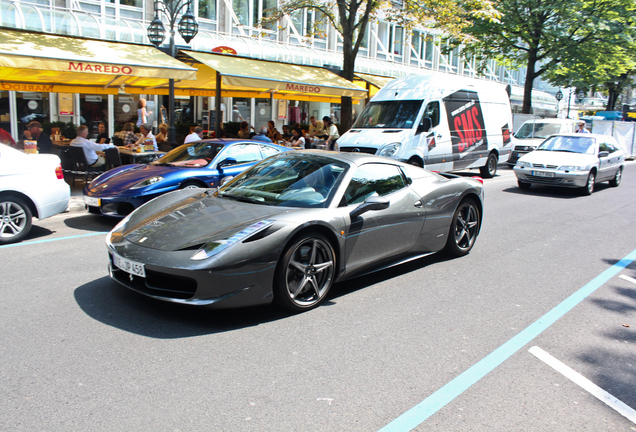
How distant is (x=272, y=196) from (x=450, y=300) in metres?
1.97

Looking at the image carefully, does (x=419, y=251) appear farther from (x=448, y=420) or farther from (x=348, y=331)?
(x=448, y=420)

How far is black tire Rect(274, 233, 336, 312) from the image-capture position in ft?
14.4

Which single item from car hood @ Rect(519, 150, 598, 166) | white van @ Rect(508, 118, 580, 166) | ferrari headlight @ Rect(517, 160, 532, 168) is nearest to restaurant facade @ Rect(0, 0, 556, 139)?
white van @ Rect(508, 118, 580, 166)

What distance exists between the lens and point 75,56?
11148mm

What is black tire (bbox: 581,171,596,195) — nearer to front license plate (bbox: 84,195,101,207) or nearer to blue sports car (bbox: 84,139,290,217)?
blue sports car (bbox: 84,139,290,217)

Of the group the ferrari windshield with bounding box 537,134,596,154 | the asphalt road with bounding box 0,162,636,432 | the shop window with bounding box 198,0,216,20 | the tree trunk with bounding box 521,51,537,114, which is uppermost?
the shop window with bounding box 198,0,216,20

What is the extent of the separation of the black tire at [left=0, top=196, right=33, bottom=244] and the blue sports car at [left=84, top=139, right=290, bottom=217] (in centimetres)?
104

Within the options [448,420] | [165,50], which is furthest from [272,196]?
[165,50]

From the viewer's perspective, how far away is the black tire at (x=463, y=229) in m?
6.54

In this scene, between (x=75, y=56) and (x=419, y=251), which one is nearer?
(x=419, y=251)

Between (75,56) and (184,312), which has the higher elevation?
(75,56)

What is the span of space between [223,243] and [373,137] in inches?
365

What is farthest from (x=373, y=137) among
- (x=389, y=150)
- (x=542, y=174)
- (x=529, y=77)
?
(x=529, y=77)

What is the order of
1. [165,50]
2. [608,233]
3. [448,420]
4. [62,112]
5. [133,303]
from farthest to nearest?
[62,112] < [165,50] < [608,233] < [133,303] < [448,420]
